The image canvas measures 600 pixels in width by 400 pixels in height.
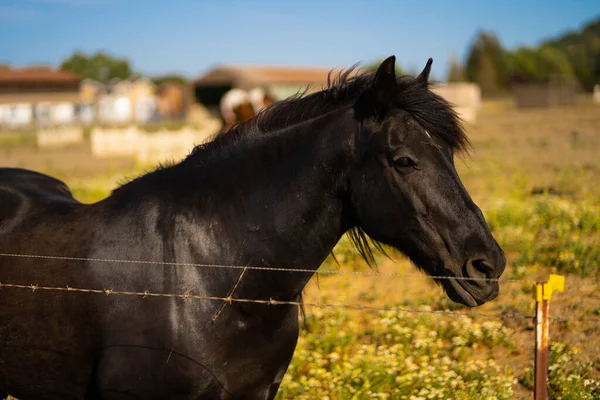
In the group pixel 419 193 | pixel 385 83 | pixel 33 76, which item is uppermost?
pixel 33 76

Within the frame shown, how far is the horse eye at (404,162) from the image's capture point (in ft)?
9.24

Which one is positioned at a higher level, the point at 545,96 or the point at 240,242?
the point at 545,96

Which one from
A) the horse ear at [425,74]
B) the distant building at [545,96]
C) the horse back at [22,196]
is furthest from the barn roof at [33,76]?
the horse ear at [425,74]

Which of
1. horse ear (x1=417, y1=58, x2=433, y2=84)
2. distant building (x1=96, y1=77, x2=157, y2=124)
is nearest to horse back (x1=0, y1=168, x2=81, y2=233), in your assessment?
horse ear (x1=417, y1=58, x2=433, y2=84)

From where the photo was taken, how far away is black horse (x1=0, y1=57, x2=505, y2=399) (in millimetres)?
2838

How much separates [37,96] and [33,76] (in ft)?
10.7

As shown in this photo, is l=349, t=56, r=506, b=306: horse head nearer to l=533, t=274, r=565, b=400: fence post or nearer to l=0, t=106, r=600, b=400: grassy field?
l=0, t=106, r=600, b=400: grassy field

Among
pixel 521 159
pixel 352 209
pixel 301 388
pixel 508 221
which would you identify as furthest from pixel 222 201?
pixel 521 159

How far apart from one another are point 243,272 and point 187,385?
60 cm

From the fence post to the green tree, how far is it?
136656mm

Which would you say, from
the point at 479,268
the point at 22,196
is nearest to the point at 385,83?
the point at 479,268

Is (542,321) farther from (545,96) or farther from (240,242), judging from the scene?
(545,96)

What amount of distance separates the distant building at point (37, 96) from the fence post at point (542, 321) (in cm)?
6003

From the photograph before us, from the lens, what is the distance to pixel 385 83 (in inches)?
112
